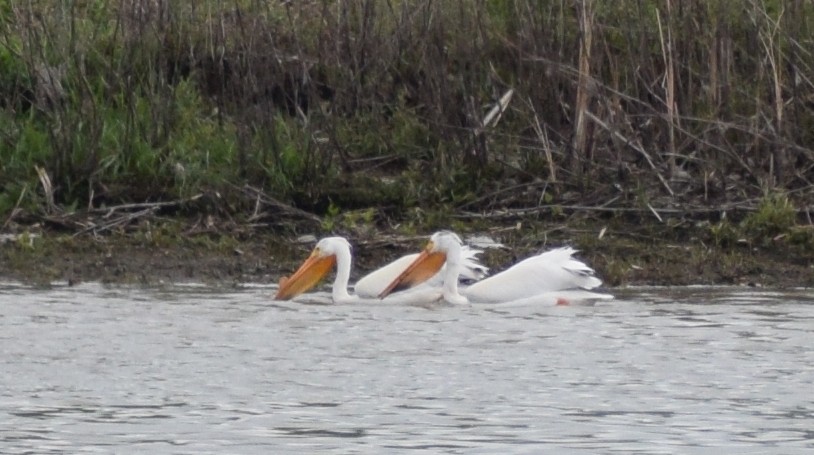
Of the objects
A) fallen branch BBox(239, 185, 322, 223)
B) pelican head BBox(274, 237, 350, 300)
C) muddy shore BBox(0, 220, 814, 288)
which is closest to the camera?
pelican head BBox(274, 237, 350, 300)

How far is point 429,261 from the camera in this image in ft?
29.5

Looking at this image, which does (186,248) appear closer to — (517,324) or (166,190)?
(166,190)

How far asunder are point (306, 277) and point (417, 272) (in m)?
0.52

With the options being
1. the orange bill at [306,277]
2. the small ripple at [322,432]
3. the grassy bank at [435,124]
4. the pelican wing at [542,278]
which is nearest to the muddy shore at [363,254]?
the grassy bank at [435,124]

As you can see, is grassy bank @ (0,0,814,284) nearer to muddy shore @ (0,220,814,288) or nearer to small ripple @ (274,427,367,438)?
muddy shore @ (0,220,814,288)

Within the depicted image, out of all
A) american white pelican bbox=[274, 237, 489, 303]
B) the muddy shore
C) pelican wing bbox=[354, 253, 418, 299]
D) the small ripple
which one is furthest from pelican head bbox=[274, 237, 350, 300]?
the small ripple

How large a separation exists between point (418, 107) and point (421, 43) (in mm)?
347

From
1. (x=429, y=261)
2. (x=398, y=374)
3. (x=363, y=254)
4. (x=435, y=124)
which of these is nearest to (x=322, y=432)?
(x=398, y=374)

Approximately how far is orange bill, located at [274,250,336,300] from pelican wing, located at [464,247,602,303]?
0.77m

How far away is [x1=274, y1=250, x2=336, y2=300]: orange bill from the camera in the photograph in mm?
8746

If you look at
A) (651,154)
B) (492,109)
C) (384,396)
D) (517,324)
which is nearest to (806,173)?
(651,154)

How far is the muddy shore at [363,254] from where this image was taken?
9141 mm

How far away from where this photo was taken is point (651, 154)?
10.1 metres

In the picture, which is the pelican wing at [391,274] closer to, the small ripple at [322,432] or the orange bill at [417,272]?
the orange bill at [417,272]
